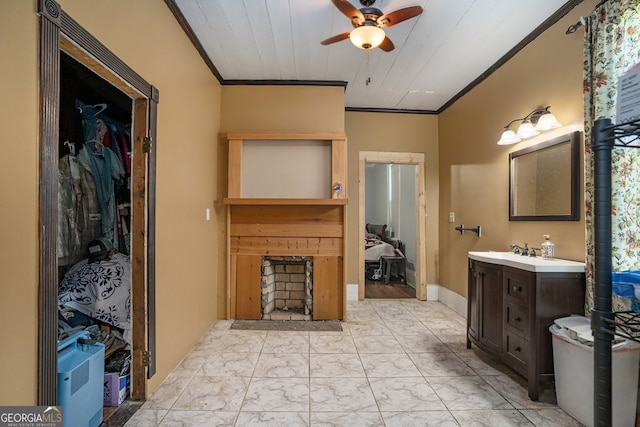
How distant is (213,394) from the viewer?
1.95 m

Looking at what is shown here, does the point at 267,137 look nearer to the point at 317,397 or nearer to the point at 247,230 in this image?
the point at 247,230

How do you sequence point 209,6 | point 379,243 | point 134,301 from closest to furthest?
point 134,301
point 209,6
point 379,243

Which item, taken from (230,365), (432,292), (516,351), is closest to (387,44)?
(516,351)

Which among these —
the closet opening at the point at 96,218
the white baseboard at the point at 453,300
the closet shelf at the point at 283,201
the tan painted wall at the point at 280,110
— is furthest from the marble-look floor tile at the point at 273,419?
the white baseboard at the point at 453,300

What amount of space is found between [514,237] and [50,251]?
3.25 meters

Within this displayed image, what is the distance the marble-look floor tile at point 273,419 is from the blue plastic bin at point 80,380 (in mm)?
742

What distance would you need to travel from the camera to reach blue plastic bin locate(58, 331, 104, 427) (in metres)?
1.33

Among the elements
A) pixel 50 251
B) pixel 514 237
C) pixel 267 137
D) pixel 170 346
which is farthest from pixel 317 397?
pixel 267 137

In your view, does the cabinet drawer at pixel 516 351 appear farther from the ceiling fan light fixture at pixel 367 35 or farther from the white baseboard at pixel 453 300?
the ceiling fan light fixture at pixel 367 35

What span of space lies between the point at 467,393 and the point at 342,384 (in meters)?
0.84

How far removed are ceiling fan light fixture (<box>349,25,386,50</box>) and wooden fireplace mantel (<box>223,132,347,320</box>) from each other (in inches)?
64.5

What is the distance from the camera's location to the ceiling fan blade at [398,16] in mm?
1931

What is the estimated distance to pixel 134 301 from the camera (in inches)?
73.2

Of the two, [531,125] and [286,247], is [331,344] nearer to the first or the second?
[286,247]
